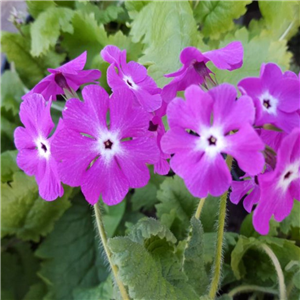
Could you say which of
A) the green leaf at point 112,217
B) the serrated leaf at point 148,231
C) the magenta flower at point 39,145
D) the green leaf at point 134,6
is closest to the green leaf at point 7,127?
the green leaf at point 112,217

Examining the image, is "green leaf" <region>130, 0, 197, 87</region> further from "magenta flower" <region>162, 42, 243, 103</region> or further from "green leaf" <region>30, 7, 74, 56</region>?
"magenta flower" <region>162, 42, 243, 103</region>

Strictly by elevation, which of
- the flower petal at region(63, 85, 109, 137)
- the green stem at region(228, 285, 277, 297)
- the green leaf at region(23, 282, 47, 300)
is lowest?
the green leaf at region(23, 282, 47, 300)

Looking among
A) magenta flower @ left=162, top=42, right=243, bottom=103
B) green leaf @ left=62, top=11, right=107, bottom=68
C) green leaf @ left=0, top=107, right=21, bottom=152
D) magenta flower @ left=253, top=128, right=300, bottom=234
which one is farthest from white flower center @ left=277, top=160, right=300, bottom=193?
green leaf @ left=0, top=107, right=21, bottom=152

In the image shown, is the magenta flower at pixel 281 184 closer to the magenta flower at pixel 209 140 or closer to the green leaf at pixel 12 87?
the magenta flower at pixel 209 140

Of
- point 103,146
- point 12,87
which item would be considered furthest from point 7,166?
point 103,146

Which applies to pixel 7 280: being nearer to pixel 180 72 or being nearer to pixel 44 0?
pixel 44 0

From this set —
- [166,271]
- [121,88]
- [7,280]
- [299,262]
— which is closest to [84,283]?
[7,280]
